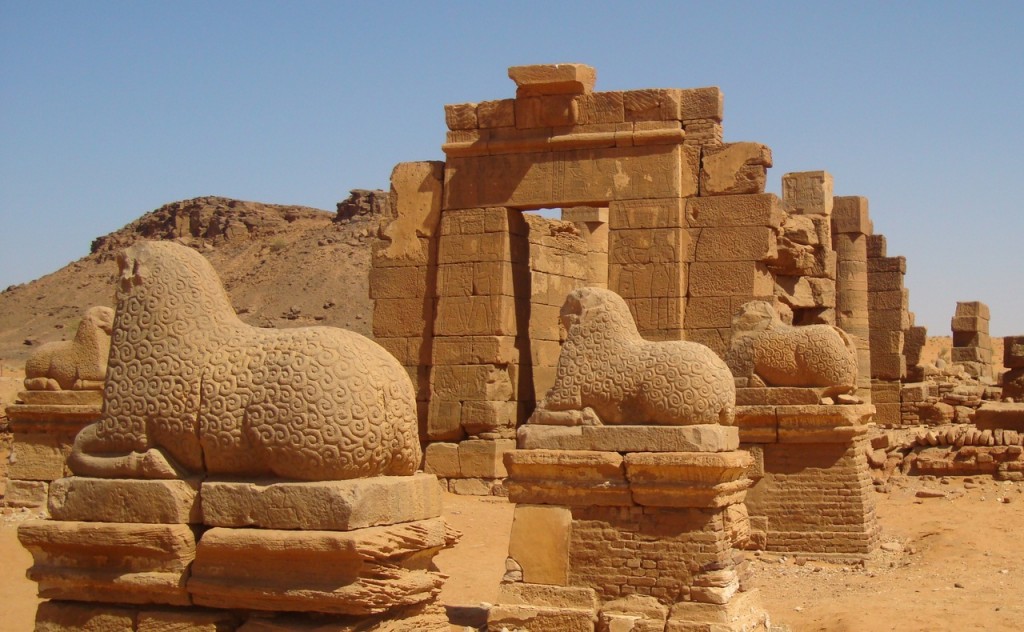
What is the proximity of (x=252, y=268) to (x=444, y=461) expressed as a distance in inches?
1462

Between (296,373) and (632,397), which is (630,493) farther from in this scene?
(296,373)

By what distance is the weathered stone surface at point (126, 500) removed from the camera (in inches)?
187

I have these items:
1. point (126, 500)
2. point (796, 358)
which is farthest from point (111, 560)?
point (796, 358)

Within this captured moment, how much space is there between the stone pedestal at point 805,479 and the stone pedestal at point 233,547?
220 inches

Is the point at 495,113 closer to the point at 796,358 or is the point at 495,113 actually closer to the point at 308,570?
the point at 796,358

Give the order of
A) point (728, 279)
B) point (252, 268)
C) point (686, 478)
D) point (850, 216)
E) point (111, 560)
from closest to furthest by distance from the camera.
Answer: point (111, 560) < point (686, 478) < point (728, 279) < point (850, 216) < point (252, 268)

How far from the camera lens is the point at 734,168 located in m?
13.2

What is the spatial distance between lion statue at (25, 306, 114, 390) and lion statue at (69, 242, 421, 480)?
6.76 metres

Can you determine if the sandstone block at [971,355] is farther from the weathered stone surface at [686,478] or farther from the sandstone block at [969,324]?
the weathered stone surface at [686,478]

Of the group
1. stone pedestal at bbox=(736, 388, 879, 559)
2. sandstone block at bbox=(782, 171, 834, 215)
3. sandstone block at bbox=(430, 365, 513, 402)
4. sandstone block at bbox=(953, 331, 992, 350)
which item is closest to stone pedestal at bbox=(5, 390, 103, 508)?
sandstone block at bbox=(430, 365, 513, 402)

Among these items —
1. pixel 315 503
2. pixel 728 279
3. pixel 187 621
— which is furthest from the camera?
pixel 728 279

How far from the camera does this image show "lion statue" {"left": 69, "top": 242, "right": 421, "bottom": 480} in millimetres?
4543

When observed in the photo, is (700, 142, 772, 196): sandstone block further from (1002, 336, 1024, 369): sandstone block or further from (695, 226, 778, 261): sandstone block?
(1002, 336, 1024, 369): sandstone block

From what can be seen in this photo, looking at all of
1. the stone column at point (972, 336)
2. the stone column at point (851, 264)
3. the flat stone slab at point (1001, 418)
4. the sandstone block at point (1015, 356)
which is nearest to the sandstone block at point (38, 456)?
the flat stone slab at point (1001, 418)
